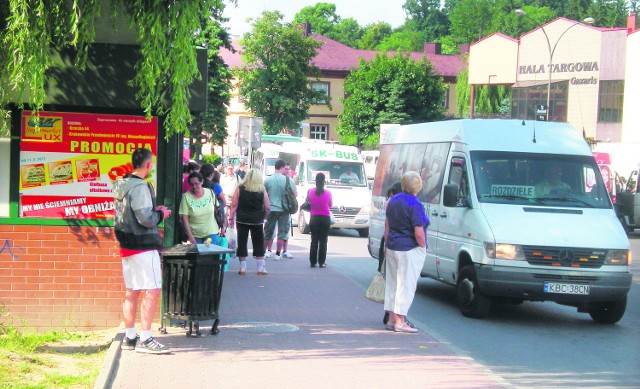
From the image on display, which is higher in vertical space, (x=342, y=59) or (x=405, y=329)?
(x=342, y=59)

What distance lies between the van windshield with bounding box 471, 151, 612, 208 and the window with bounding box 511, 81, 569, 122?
50.8m

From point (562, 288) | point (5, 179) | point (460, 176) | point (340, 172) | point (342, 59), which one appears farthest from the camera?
point (342, 59)

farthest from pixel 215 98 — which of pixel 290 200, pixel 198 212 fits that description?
pixel 198 212

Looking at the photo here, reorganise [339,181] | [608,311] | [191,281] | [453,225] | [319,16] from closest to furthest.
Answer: [191,281] < [608,311] < [453,225] < [339,181] < [319,16]

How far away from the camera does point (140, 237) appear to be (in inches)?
314

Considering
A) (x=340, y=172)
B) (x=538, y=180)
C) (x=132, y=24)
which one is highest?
(x=132, y=24)

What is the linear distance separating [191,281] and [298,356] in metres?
1.31

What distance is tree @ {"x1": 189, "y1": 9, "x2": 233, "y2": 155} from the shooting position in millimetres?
34312

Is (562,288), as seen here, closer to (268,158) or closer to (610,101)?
(268,158)

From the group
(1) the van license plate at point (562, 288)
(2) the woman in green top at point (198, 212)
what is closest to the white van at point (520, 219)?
(1) the van license plate at point (562, 288)

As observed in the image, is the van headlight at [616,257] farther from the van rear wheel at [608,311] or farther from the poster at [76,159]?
the poster at [76,159]

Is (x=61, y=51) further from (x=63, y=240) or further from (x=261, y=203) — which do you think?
(x=261, y=203)

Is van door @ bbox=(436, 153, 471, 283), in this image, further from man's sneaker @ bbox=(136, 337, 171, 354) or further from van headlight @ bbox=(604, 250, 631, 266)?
man's sneaker @ bbox=(136, 337, 171, 354)

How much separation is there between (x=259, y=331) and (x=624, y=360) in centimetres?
373
